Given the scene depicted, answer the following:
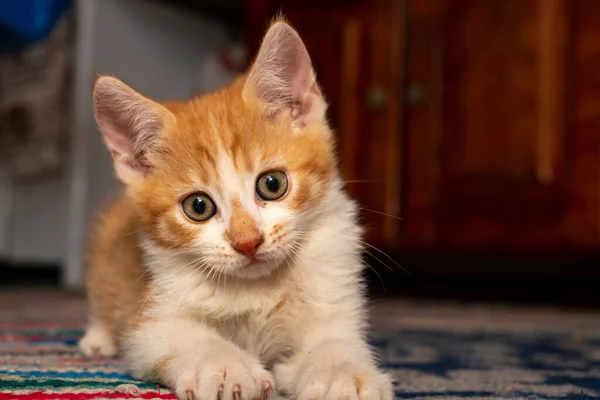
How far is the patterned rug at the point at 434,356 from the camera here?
0.87m

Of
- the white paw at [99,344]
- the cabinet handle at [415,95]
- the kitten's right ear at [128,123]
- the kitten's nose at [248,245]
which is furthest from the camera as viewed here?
the cabinet handle at [415,95]

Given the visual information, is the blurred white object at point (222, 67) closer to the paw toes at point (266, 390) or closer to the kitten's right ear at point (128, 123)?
the kitten's right ear at point (128, 123)

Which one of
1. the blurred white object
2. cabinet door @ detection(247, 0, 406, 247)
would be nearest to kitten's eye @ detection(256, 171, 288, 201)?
cabinet door @ detection(247, 0, 406, 247)

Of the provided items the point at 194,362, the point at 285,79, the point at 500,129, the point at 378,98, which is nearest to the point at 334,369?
the point at 194,362

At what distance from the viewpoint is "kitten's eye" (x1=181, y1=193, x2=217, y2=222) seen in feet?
3.03

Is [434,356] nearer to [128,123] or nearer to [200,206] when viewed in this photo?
[200,206]

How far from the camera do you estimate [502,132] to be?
6.72ft

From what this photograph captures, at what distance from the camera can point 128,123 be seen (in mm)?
1043

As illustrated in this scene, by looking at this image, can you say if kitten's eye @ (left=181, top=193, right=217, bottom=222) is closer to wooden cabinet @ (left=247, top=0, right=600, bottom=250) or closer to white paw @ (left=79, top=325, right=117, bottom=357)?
white paw @ (left=79, top=325, right=117, bottom=357)

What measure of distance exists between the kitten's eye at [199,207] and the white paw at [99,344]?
38 centimetres

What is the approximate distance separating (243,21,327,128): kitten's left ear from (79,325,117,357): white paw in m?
0.50

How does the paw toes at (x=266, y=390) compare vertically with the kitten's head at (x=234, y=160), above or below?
below

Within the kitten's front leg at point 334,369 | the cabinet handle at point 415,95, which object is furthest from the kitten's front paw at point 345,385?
the cabinet handle at point 415,95

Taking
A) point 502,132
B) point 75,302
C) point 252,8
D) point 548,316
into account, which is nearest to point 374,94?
point 502,132
